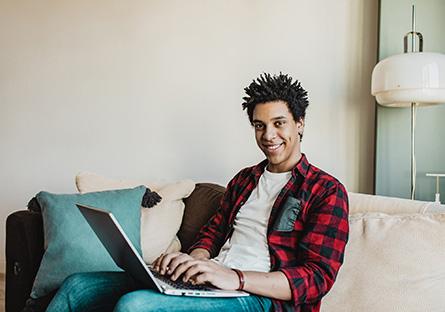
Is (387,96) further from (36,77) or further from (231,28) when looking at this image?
(36,77)

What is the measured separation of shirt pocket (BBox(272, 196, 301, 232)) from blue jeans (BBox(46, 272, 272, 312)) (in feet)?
0.75

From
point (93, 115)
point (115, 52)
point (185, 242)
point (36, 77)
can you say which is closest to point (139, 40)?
point (115, 52)

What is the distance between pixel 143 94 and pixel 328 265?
6.72ft

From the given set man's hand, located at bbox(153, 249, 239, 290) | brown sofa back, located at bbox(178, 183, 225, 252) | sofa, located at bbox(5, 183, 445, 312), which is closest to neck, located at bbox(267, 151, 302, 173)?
sofa, located at bbox(5, 183, 445, 312)

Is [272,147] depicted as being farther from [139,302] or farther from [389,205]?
[139,302]

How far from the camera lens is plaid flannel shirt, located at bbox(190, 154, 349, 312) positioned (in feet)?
4.87

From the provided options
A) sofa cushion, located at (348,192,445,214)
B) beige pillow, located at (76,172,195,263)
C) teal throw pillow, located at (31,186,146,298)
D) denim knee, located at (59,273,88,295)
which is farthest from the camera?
beige pillow, located at (76,172,195,263)

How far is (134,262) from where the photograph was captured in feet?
4.64

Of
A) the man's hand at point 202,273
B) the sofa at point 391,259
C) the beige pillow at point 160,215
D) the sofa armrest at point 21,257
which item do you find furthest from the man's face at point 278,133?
the sofa armrest at point 21,257

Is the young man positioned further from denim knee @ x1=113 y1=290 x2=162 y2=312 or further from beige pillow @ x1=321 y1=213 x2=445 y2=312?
beige pillow @ x1=321 y1=213 x2=445 y2=312

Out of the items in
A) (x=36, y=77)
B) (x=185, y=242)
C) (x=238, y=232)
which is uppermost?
(x=36, y=77)

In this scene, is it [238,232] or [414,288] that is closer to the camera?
[414,288]

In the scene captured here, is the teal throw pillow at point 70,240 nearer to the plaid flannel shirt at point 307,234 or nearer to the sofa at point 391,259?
the plaid flannel shirt at point 307,234

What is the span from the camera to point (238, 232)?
178 cm
